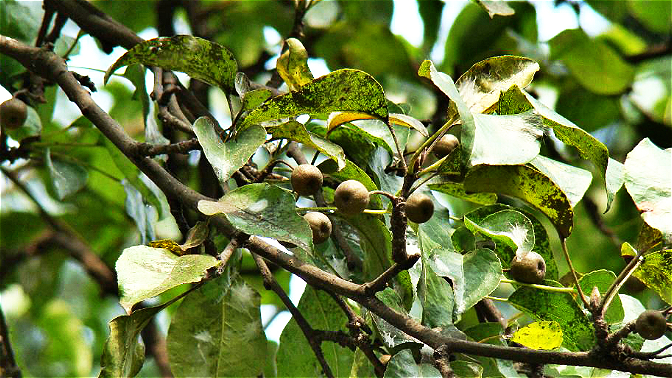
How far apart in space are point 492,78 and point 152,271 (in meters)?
0.35

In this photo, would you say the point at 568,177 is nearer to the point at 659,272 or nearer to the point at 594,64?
the point at 659,272

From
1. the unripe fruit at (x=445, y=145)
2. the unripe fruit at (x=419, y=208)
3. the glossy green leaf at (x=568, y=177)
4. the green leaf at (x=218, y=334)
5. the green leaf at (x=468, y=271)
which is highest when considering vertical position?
the unripe fruit at (x=419, y=208)

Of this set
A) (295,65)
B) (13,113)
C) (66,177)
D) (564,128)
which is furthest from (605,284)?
(66,177)

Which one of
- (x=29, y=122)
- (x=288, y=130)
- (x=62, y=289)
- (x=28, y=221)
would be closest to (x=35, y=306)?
(x=62, y=289)

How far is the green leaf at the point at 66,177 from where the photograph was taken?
1.44m

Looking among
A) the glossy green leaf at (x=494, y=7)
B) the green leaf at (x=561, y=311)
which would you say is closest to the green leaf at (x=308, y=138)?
the green leaf at (x=561, y=311)

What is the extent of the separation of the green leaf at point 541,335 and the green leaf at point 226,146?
294 mm

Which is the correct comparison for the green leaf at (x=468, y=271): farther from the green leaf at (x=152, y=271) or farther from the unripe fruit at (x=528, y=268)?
the green leaf at (x=152, y=271)

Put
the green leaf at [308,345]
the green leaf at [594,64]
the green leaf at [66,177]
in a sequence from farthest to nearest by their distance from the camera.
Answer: the green leaf at [594,64] < the green leaf at [66,177] < the green leaf at [308,345]

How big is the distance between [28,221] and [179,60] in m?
1.45

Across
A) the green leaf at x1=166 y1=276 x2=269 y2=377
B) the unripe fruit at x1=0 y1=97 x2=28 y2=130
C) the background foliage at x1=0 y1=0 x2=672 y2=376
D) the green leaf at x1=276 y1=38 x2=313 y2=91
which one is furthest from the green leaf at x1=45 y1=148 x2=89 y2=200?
the green leaf at x1=276 y1=38 x2=313 y2=91

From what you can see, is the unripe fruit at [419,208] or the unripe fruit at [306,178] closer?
the unripe fruit at [419,208]

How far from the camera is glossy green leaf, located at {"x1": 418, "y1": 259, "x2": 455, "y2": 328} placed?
0.78 m

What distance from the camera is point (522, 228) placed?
0.80 metres
